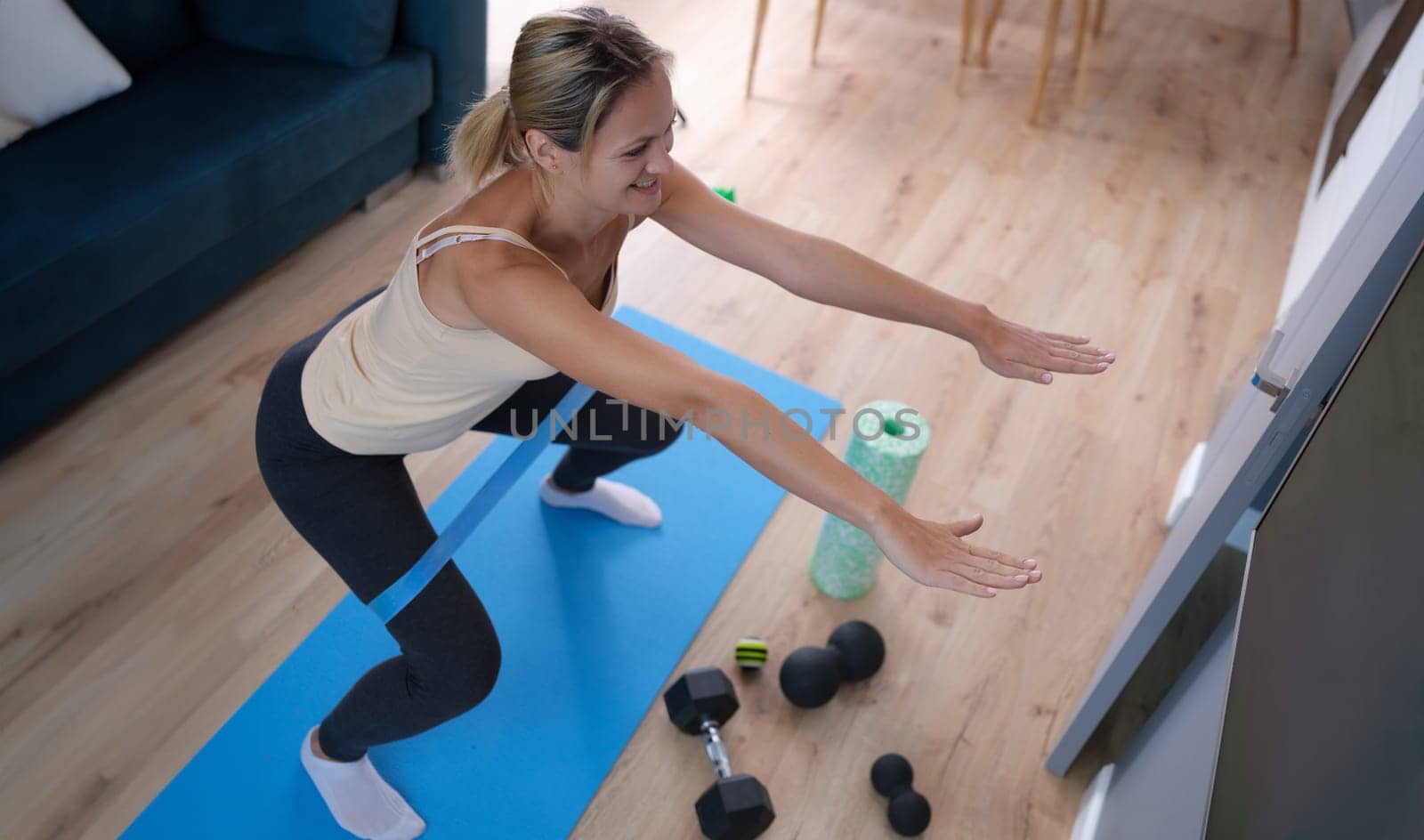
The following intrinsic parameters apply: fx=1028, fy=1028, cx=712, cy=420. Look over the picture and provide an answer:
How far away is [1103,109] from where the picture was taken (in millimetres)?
3445

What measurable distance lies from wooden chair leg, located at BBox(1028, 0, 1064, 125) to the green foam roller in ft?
5.98

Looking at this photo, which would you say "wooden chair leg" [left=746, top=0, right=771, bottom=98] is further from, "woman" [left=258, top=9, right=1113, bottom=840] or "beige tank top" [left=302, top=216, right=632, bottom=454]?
"beige tank top" [left=302, top=216, right=632, bottom=454]

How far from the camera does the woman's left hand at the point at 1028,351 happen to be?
1.42 metres

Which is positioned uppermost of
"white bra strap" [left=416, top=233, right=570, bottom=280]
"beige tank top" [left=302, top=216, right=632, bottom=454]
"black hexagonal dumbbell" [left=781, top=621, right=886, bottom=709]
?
"white bra strap" [left=416, top=233, right=570, bottom=280]

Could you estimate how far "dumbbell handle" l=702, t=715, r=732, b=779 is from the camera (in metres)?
1.62

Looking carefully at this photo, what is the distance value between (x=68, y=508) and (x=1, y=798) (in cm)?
58

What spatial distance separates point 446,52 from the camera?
8.61 feet

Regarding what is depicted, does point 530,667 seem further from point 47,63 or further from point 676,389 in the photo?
point 47,63

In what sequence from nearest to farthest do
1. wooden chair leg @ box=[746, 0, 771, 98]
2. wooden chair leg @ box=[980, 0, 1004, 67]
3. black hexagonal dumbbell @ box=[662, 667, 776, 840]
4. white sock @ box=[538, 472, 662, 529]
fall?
black hexagonal dumbbell @ box=[662, 667, 776, 840] < white sock @ box=[538, 472, 662, 529] < wooden chair leg @ box=[746, 0, 771, 98] < wooden chair leg @ box=[980, 0, 1004, 67]

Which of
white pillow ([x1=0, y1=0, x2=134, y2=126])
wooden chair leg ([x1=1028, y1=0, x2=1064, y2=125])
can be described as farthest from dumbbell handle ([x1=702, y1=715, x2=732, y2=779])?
wooden chair leg ([x1=1028, y1=0, x2=1064, y2=125])

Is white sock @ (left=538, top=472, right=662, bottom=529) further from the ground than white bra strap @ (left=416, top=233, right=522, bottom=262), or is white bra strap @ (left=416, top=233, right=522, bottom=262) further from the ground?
white bra strap @ (left=416, top=233, right=522, bottom=262)

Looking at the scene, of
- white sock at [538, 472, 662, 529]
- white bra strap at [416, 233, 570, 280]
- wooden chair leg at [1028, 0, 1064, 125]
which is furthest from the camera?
wooden chair leg at [1028, 0, 1064, 125]

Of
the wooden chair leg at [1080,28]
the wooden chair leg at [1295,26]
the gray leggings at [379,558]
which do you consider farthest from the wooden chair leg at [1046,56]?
the gray leggings at [379,558]

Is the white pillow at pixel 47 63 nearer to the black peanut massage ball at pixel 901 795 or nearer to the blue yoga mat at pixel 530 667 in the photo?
the blue yoga mat at pixel 530 667
